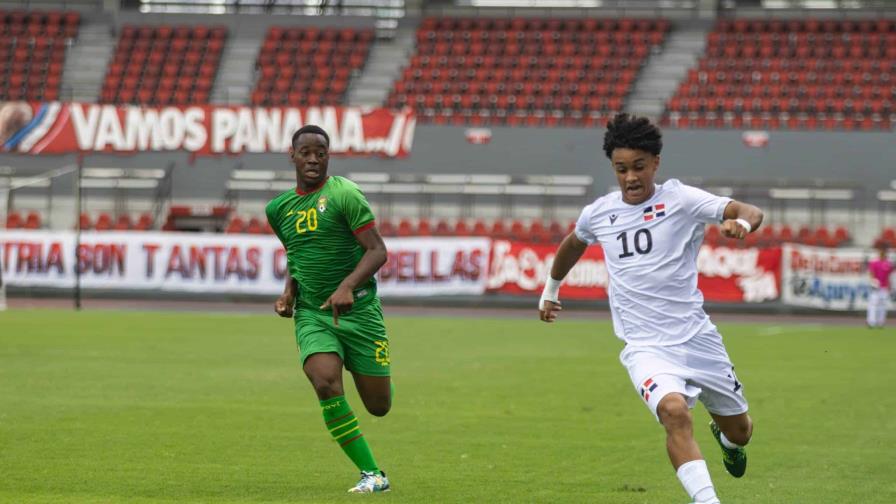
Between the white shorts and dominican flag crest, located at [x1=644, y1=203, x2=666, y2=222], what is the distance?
27.1 inches

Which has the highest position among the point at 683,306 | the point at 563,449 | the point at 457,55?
the point at 457,55

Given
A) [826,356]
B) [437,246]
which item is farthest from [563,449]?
[437,246]

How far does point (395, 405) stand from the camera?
47.0 ft

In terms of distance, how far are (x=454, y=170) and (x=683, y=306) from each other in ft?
105

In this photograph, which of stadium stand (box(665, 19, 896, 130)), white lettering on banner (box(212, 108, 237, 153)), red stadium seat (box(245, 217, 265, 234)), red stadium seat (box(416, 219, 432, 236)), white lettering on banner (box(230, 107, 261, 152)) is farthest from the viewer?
white lettering on banner (box(212, 108, 237, 153))

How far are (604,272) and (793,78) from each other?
1018cm

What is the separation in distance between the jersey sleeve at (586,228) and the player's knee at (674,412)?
1.18 metres

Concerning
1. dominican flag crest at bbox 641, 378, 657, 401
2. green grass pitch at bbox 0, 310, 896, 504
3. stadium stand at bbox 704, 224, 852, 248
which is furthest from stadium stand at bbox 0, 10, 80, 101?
dominican flag crest at bbox 641, 378, 657, 401

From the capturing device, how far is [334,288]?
890 centimetres

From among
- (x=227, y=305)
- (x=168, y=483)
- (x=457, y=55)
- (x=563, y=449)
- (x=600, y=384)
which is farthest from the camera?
(x=457, y=55)

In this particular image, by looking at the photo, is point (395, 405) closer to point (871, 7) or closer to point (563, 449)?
point (563, 449)

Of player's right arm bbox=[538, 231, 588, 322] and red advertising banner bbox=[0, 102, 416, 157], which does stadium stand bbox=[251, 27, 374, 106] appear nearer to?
red advertising banner bbox=[0, 102, 416, 157]

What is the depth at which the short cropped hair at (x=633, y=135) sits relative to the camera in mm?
7422

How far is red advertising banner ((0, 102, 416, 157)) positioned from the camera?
39656 mm
